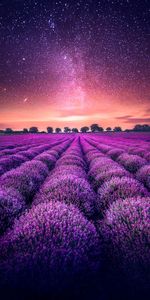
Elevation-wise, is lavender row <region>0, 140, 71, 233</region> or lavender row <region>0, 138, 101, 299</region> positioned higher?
lavender row <region>0, 138, 101, 299</region>

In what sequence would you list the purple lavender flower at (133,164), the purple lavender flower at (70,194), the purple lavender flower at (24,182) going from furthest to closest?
the purple lavender flower at (133,164), the purple lavender flower at (24,182), the purple lavender flower at (70,194)

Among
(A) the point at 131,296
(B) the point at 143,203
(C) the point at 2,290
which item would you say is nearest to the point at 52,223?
(C) the point at 2,290

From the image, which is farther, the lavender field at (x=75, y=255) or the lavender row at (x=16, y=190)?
the lavender row at (x=16, y=190)

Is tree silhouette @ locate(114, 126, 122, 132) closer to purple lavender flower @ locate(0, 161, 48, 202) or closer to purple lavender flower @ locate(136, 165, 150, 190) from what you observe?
purple lavender flower @ locate(136, 165, 150, 190)

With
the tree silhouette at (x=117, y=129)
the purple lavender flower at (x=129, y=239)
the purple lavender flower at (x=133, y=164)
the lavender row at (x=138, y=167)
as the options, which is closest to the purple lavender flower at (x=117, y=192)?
the purple lavender flower at (x=129, y=239)

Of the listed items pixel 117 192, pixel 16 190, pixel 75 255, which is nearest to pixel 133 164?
pixel 117 192

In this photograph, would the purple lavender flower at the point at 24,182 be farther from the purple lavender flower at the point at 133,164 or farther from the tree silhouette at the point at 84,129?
the tree silhouette at the point at 84,129

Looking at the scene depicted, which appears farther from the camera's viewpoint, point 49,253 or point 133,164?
point 133,164

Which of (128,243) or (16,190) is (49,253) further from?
(16,190)

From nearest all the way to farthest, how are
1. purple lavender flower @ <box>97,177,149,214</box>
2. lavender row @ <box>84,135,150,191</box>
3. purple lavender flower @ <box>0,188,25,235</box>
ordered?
purple lavender flower @ <box>0,188,25,235</box>
purple lavender flower @ <box>97,177,149,214</box>
lavender row @ <box>84,135,150,191</box>

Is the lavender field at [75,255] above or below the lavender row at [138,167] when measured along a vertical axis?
above

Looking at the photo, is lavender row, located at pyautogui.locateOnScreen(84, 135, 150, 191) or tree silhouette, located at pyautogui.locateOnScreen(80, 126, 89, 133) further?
tree silhouette, located at pyautogui.locateOnScreen(80, 126, 89, 133)

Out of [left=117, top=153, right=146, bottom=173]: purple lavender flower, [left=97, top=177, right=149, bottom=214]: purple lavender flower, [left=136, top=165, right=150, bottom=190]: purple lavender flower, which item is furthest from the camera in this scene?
[left=117, top=153, right=146, bottom=173]: purple lavender flower

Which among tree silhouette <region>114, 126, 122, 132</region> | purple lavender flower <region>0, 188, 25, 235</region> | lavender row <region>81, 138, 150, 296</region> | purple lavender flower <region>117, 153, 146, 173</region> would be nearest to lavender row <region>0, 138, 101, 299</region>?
lavender row <region>81, 138, 150, 296</region>
